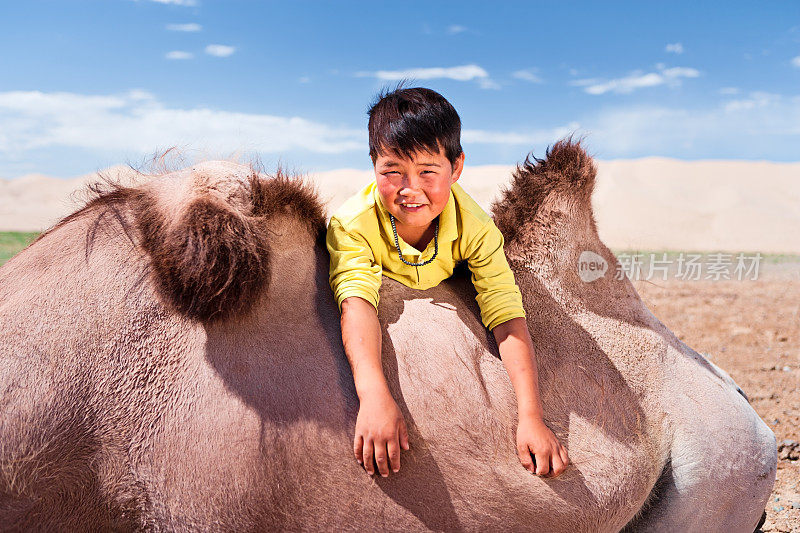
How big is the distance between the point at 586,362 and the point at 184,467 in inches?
57.0

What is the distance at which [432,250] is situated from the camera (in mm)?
2342

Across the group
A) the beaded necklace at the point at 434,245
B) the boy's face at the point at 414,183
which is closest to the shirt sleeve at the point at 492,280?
the beaded necklace at the point at 434,245

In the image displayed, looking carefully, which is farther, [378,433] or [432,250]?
[432,250]

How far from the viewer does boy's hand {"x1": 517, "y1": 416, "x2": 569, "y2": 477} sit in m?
2.06

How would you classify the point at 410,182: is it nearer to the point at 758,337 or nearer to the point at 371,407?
the point at 371,407

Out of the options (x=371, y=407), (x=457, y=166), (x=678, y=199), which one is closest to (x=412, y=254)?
Answer: (x=457, y=166)

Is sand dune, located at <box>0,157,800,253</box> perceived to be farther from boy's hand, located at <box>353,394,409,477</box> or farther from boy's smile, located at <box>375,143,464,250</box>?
boy's hand, located at <box>353,394,409,477</box>

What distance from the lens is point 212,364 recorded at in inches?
77.2

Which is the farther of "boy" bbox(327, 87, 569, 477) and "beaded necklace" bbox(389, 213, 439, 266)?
"beaded necklace" bbox(389, 213, 439, 266)

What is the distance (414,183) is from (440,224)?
24cm

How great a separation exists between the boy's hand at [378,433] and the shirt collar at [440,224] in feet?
2.03

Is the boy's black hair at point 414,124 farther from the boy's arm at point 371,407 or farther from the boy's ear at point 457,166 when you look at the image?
the boy's arm at point 371,407

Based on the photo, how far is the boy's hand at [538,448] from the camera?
2.06m

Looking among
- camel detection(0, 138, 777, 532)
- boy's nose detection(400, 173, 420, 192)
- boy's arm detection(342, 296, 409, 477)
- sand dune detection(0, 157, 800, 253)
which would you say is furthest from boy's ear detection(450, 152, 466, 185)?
sand dune detection(0, 157, 800, 253)
